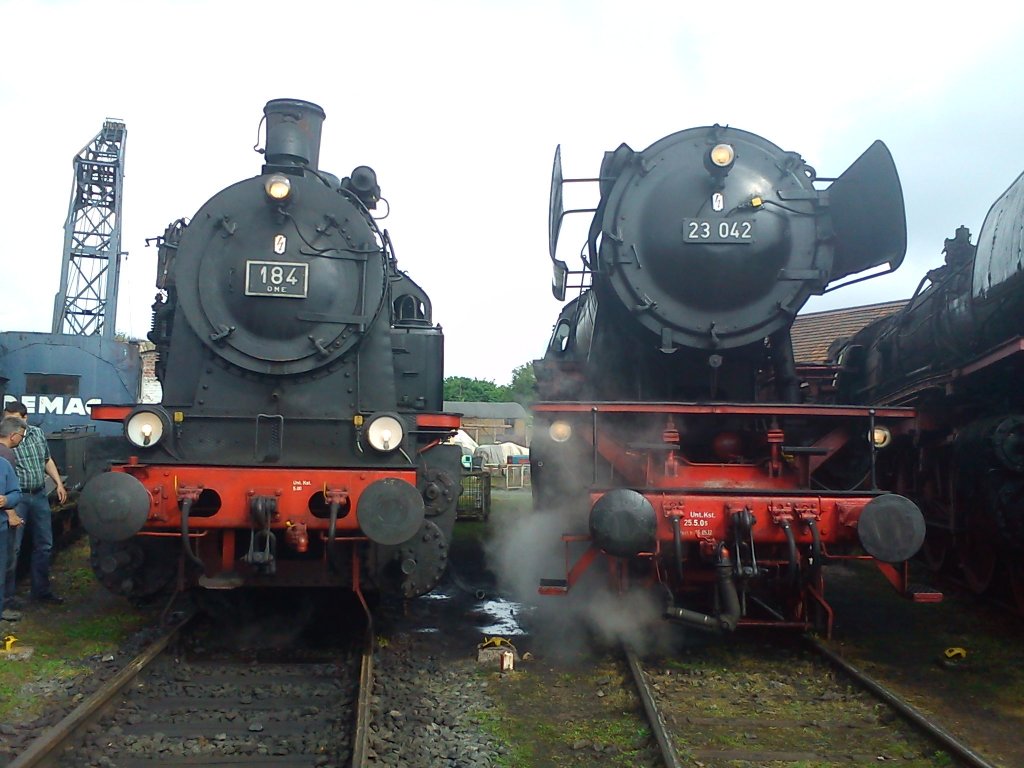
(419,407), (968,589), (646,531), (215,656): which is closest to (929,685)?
(646,531)

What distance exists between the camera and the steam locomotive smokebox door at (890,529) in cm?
459

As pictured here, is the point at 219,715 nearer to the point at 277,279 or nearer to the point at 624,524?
the point at 624,524

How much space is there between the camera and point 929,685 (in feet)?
16.1

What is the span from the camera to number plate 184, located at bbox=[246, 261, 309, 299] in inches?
213

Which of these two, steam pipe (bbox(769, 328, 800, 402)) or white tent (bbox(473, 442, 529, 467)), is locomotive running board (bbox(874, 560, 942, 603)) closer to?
steam pipe (bbox(769, 328, 800, 402))

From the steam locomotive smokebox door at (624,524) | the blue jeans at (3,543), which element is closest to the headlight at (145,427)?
the blue jeans at (3,543)

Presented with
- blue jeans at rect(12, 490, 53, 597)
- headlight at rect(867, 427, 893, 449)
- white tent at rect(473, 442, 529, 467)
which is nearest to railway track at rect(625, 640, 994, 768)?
headlight at rect(867, 427, 893, 449)

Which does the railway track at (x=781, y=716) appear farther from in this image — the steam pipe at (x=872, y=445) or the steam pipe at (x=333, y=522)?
the steam pipe at (x=333, y=522)

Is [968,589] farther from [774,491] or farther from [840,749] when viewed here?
[840,749]

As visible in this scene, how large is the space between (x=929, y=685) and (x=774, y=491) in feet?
4.56

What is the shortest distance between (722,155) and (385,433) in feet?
8.67

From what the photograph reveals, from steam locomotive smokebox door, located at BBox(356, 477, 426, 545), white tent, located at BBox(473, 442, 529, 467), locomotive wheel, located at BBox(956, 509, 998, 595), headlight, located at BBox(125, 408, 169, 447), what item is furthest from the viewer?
white tent, located at BBox(473, 442, 529, 467)

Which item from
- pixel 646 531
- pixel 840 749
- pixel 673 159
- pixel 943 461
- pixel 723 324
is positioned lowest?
pixel 840 749

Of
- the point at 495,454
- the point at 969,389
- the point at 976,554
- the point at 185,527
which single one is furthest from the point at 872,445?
the point at 495,454
